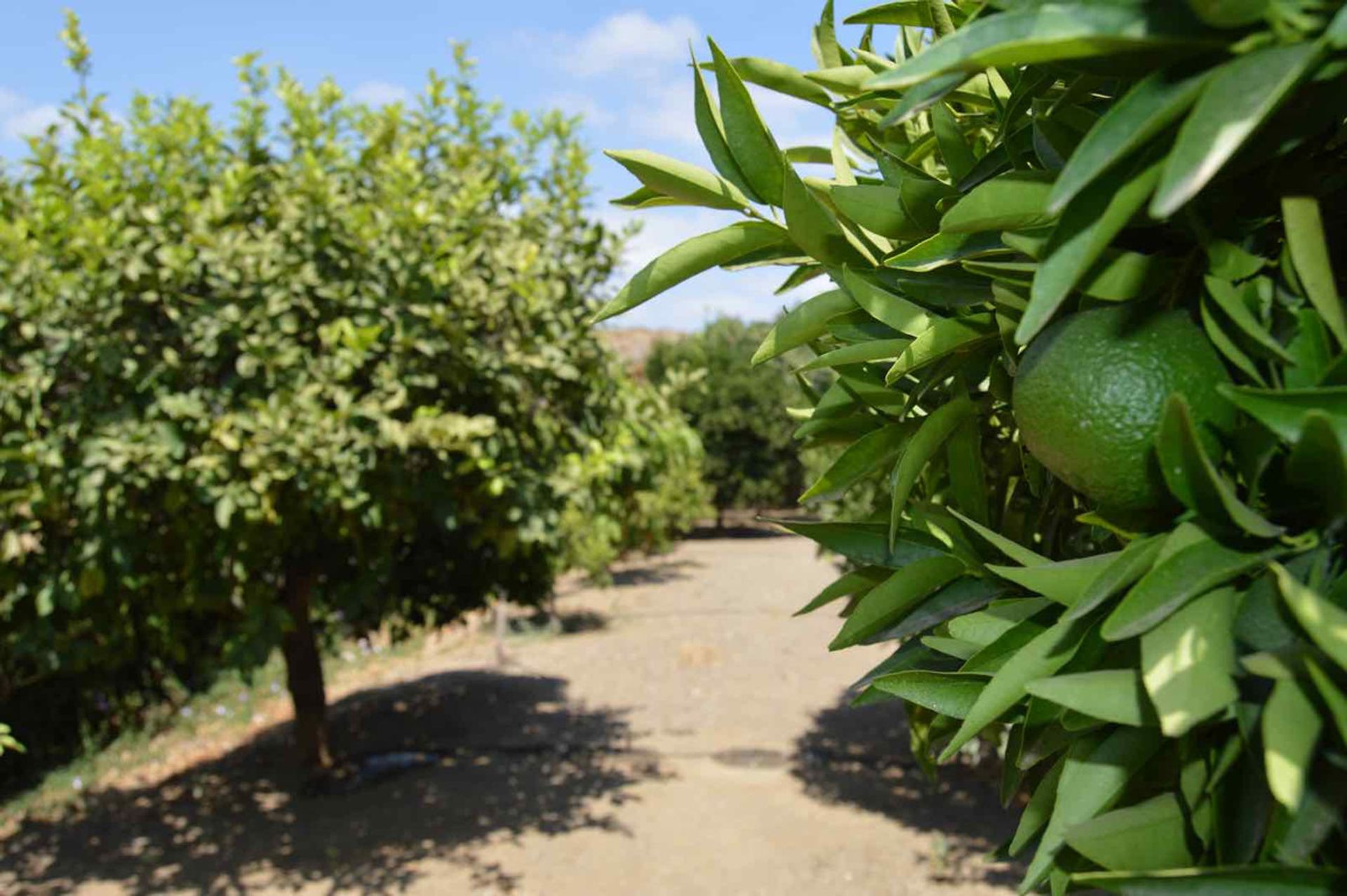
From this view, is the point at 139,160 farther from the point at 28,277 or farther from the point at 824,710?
the point at 824,710

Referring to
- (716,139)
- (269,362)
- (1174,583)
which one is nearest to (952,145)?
(716,139)

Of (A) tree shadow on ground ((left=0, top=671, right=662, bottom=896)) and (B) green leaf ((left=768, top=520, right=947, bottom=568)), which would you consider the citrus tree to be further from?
(A) tree shadow on ground ((left=0, top=671, right=662, bottom=896))

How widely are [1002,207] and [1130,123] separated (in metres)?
0.12

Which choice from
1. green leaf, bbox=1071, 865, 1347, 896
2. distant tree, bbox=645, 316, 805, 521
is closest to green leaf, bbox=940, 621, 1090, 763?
green leaf, bbox=1071, 865, 1347, 896

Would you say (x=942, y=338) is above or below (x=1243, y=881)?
above

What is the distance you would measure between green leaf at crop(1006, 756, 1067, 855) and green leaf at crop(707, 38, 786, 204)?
0.47 meters

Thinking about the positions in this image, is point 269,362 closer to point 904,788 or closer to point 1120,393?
point 1120,393

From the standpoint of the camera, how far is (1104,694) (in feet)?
1.82

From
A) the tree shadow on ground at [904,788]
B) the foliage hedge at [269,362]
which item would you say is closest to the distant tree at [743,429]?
the tree shadow on ground at [904,788]

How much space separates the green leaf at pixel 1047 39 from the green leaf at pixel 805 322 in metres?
0.32

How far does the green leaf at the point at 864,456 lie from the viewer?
85cm

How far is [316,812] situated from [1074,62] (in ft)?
23.3

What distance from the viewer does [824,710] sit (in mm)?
9117

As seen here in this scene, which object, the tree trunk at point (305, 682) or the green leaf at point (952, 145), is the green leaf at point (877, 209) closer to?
the green leaf at point (952, 145)
